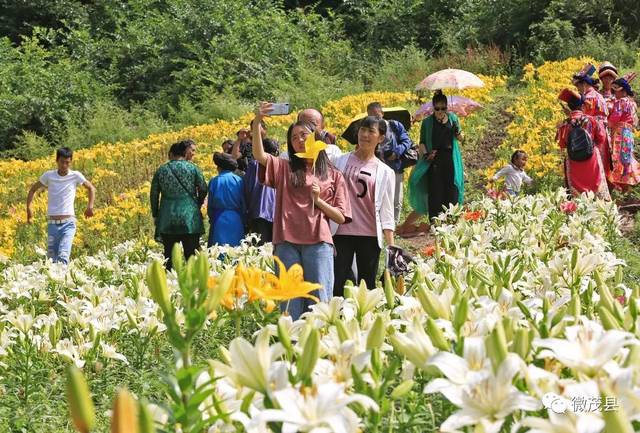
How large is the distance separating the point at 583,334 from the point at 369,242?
326 cm

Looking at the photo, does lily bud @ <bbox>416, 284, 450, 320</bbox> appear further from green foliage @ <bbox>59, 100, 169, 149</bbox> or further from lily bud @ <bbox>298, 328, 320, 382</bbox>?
green foliage @ <bbox>59, 100, 169, 149</bbox>

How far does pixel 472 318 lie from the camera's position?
184 cm

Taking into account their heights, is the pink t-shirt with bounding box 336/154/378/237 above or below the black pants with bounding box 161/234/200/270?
above

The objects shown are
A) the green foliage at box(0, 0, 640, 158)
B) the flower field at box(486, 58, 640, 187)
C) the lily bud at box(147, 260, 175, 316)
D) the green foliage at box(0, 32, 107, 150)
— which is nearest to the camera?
the lily bud at box(147, 260, 175, 316)

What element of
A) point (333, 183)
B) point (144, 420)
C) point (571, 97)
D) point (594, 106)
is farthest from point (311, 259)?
point (594, 106)

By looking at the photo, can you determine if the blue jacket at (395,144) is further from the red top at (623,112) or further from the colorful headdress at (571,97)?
the red top at (623,112)

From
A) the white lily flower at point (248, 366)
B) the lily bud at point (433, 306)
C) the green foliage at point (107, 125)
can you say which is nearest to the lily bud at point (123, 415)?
the white lily flower at point (248, 366)

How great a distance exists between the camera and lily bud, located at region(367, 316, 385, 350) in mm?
1688

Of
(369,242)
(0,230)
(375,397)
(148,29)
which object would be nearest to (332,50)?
(148,29)

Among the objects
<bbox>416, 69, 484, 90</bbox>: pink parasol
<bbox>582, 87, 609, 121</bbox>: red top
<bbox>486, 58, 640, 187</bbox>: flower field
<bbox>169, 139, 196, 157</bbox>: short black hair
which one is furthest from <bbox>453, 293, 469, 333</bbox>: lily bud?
<bbox>416, 69, 484, 90</bbox>: pink parasol

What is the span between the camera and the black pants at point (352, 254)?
4734mm

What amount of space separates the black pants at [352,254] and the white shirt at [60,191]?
11.3 feet

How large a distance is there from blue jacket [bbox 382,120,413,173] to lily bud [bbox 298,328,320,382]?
205 inches

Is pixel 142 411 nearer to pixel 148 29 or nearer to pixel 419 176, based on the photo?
pixel 419 176
